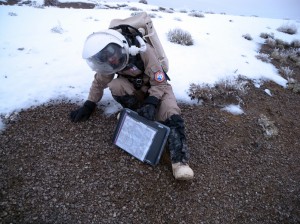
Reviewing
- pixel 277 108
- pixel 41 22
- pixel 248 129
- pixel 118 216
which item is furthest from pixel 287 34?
pixel 118 216

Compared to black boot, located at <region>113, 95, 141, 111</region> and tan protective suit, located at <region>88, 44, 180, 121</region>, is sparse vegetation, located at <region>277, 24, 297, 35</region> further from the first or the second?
black boot, located at <region>113, 95, 141, 111</region>

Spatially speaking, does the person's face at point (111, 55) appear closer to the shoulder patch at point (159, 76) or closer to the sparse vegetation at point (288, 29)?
the shoulder patch at point (159, 76)

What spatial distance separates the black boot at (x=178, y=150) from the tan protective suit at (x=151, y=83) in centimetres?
15

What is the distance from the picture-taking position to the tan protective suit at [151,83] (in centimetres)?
326

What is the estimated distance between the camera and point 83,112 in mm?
3631

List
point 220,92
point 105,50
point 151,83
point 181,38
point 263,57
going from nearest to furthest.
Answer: point 105,50, point 151,83, point 220,92, point 181,38, point 263,57

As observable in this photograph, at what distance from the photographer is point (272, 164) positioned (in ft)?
11.7

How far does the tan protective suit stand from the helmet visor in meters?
0.34

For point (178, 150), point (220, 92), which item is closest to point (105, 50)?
point (178, 150)

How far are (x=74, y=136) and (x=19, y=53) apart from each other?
9.75ft

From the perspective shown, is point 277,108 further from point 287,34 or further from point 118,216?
point 287,34

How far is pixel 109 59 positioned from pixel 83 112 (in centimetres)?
113

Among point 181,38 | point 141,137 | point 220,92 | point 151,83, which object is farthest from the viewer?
→ point 181,38

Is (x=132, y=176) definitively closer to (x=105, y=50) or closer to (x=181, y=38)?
(x=105, y=50)
